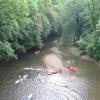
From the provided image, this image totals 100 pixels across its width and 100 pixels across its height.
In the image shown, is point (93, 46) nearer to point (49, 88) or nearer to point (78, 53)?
point (78, 53)

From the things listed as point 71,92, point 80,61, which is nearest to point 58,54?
point 80,61

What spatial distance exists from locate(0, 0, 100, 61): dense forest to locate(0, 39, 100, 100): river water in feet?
7.68

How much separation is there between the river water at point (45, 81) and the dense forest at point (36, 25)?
7.68 feet

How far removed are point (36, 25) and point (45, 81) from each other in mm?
20655

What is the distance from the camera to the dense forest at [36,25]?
146 feet

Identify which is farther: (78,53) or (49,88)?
(78,53)

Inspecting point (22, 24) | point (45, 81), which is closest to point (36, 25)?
point (22, 24)

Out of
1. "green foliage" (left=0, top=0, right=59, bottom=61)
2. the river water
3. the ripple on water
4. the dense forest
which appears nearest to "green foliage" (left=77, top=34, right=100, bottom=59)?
the dense forest

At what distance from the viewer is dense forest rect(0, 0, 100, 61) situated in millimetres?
44469

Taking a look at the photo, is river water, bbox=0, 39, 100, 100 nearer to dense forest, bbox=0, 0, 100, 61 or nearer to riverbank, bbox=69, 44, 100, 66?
riverbank, bbox=69, 44, 100, 66

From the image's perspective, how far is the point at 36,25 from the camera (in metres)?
58.3

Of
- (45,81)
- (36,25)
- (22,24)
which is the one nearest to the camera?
(45,81)

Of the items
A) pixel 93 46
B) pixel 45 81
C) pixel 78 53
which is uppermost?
pixel 93 46

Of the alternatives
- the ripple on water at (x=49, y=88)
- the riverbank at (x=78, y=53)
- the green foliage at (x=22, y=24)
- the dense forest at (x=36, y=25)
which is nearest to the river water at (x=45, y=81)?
the ripple on water at (x=49, y=88)
